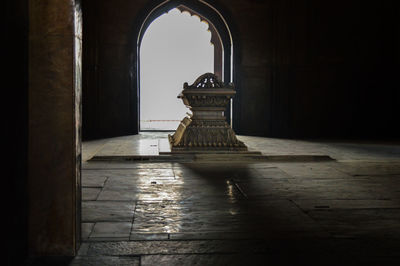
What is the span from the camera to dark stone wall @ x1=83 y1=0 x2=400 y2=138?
901 centimetres

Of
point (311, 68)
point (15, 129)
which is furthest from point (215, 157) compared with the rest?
point (311, 68)

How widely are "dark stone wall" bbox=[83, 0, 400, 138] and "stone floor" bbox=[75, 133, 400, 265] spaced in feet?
14.2

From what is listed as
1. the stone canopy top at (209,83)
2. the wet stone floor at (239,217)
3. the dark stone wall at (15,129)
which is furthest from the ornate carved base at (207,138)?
the dark stone wall at (15,129)

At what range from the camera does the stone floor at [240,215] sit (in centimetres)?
204

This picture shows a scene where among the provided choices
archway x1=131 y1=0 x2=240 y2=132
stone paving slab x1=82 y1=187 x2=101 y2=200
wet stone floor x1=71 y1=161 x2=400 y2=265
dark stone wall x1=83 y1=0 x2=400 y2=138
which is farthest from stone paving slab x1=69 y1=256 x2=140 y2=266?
archway x1=131 y1=0 x2=240 y2=132

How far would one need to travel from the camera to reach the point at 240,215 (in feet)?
9.05

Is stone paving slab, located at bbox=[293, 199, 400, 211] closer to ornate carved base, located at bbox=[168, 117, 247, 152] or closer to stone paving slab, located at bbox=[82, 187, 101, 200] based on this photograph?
stone paving slab, located at bbox=[82, 187, 101, 200]

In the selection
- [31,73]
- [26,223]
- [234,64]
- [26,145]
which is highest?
[234,64]

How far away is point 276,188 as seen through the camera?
3.65 m

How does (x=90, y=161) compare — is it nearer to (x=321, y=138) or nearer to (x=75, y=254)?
(x=75, y=254)

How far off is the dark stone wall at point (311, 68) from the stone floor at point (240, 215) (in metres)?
4.32

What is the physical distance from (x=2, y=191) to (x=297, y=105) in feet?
26.2

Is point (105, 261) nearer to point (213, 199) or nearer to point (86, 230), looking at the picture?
point (86, 230)

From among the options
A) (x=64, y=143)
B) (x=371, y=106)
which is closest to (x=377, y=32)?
(x=371, y=106)
